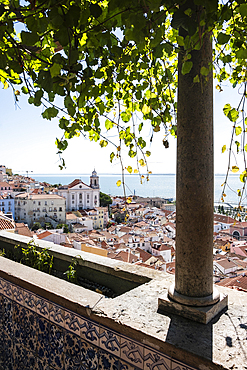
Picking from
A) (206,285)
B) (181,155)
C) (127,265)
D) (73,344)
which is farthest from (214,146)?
(73,344)

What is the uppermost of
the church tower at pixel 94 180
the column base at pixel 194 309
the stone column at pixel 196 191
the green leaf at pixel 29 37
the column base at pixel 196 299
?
the green leaf at pixel 29 37

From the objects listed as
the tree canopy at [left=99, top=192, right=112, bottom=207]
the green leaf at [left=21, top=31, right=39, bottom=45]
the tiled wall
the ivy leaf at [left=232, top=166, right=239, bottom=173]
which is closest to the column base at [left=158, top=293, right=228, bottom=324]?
the tiled wall

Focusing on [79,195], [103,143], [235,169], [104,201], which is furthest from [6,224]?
[104,201]

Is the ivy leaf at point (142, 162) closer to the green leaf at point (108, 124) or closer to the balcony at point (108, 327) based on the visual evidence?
the green leaf at point (108, 124)

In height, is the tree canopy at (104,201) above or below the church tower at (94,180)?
below

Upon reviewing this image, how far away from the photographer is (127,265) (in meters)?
1.90

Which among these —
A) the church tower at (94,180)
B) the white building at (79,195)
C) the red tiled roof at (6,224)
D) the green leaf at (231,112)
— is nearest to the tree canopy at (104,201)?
the white building at (79,195)

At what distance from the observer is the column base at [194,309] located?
3.78 feet

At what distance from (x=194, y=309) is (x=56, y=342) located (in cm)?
75

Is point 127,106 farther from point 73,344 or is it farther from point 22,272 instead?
point 73,344

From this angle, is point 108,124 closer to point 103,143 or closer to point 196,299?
point 103,143

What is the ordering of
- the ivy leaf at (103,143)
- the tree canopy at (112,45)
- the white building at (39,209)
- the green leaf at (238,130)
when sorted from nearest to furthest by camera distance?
1. the tree canopy at (112,45)
2. the green leaf at (238,130)
3. the ivy leaf at (103,143)
4. the white building at (39,209)

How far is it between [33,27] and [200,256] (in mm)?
1088

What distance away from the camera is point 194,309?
117cm
